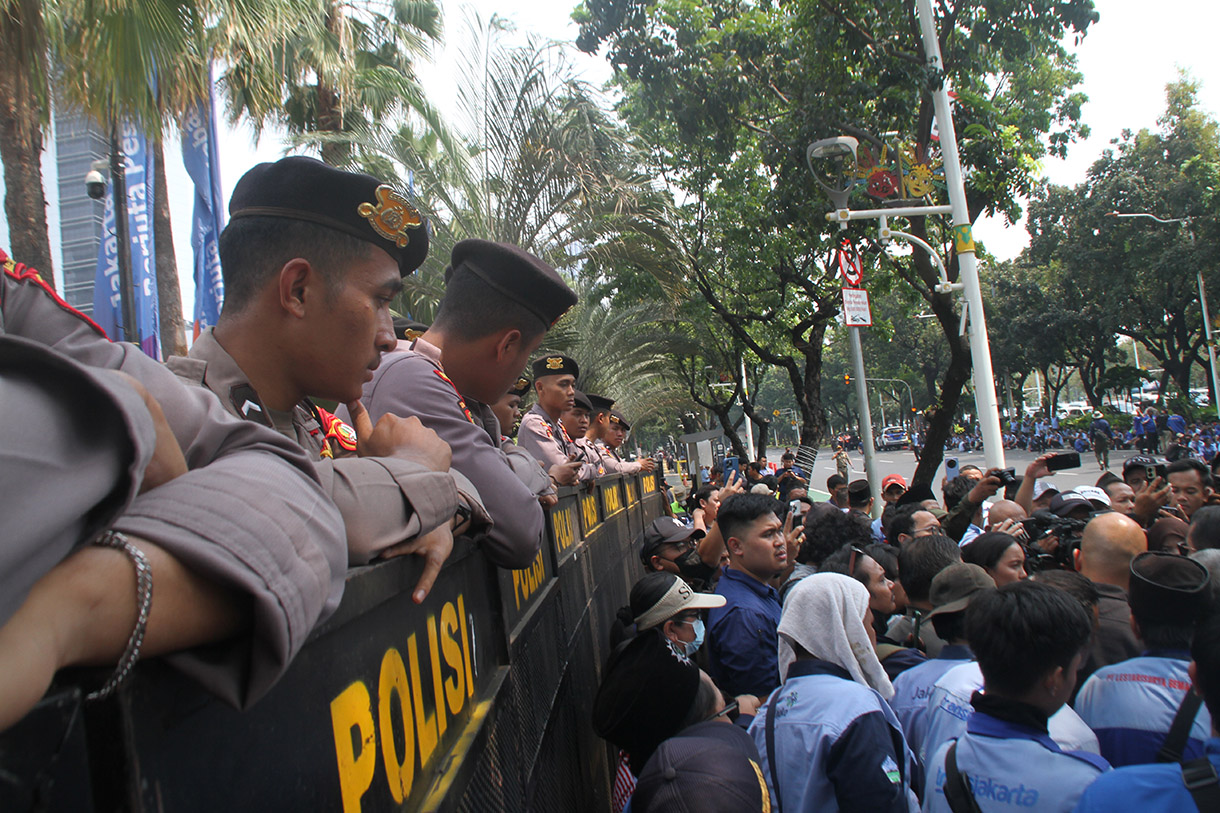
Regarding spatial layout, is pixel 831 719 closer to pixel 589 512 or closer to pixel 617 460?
pixel 589 512

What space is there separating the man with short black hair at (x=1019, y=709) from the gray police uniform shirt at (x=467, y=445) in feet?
A: 4.96

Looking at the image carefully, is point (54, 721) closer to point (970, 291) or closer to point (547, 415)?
point (547, 415)

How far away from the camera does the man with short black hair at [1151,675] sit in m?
2.70

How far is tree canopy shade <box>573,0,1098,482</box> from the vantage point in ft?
32.2

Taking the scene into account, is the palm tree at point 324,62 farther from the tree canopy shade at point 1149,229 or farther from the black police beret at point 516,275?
the tree canopy shade at point 1149,229

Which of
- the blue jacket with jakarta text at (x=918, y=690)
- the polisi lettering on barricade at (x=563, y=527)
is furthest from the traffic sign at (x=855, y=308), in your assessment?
the blue jacket with jakarta text at (x=918, y=690)

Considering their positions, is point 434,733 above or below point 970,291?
below

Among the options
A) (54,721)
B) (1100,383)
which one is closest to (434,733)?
(54,721)

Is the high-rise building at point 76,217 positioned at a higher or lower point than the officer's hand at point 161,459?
higher

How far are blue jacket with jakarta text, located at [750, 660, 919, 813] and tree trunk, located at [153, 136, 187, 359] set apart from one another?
32.6 ft

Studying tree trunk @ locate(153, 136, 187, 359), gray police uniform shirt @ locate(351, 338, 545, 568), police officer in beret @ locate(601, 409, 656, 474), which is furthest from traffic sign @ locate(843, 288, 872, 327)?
gray police uniform shirt @ locate(351, 338, 545, 568)

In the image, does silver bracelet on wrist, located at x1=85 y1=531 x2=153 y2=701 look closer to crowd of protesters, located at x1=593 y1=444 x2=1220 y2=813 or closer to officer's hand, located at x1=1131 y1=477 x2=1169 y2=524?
crowd of protesters, located at x1=593 y1=444 x2=1220 y2=813

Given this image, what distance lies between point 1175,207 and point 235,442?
3226 centimetres

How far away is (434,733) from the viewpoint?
147 centimetres
